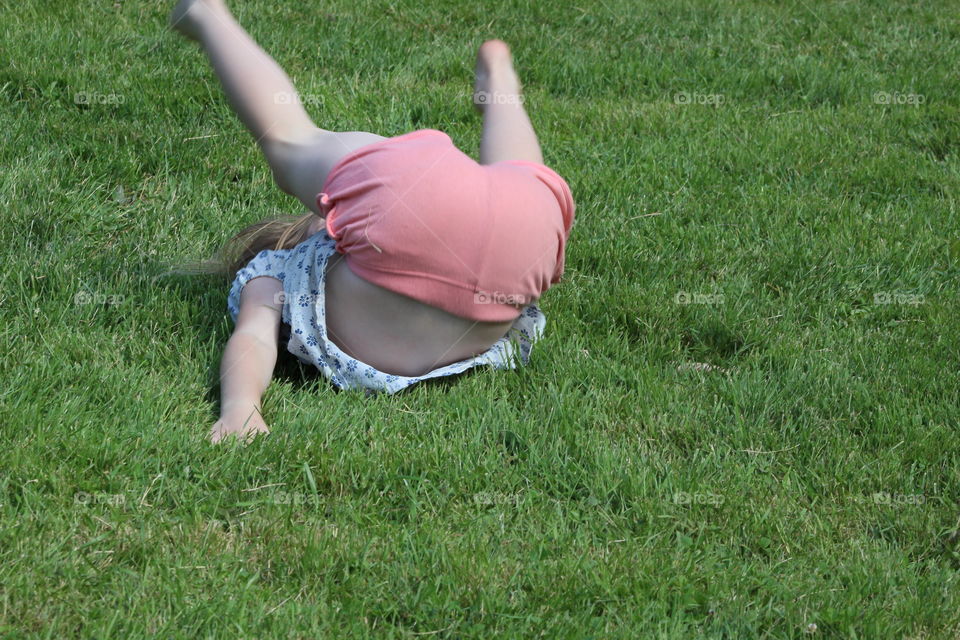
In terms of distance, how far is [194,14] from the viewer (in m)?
2.98

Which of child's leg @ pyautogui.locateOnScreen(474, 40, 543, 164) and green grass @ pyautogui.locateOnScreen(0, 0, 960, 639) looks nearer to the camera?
green grass @ pyautogui.locateOnScreen(0, 0, 960, 639)

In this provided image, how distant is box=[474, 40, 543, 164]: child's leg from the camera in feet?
10.1

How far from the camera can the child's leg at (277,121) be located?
9.20 ft

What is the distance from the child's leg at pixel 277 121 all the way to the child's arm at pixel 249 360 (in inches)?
12.2

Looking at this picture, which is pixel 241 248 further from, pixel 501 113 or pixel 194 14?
pixel 501 113

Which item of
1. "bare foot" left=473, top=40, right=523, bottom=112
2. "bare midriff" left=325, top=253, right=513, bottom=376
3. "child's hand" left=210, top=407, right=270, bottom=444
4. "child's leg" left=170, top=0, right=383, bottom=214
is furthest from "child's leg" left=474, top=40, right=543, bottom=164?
"child's hand" left=210, top=407, right=270, bottom=444

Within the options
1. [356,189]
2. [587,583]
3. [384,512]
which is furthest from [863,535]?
[356,189]

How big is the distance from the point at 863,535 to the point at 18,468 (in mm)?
2034

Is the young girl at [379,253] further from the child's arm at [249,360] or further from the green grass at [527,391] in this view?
the green grass at [527,391]

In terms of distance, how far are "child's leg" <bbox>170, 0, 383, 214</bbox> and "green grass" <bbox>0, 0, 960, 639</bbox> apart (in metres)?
0.57

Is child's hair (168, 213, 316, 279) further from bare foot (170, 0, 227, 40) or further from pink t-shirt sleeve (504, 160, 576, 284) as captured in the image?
pink t-shirt sleeve (504, 160, 576, 284)

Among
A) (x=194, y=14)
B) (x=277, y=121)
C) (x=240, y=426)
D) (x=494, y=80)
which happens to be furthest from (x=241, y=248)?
(x=494, y=80)

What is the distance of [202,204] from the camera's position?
149 inches

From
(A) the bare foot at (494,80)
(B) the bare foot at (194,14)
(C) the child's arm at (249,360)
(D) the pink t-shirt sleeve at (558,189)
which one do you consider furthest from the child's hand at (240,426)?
(A) the bare foot at (494,80)
